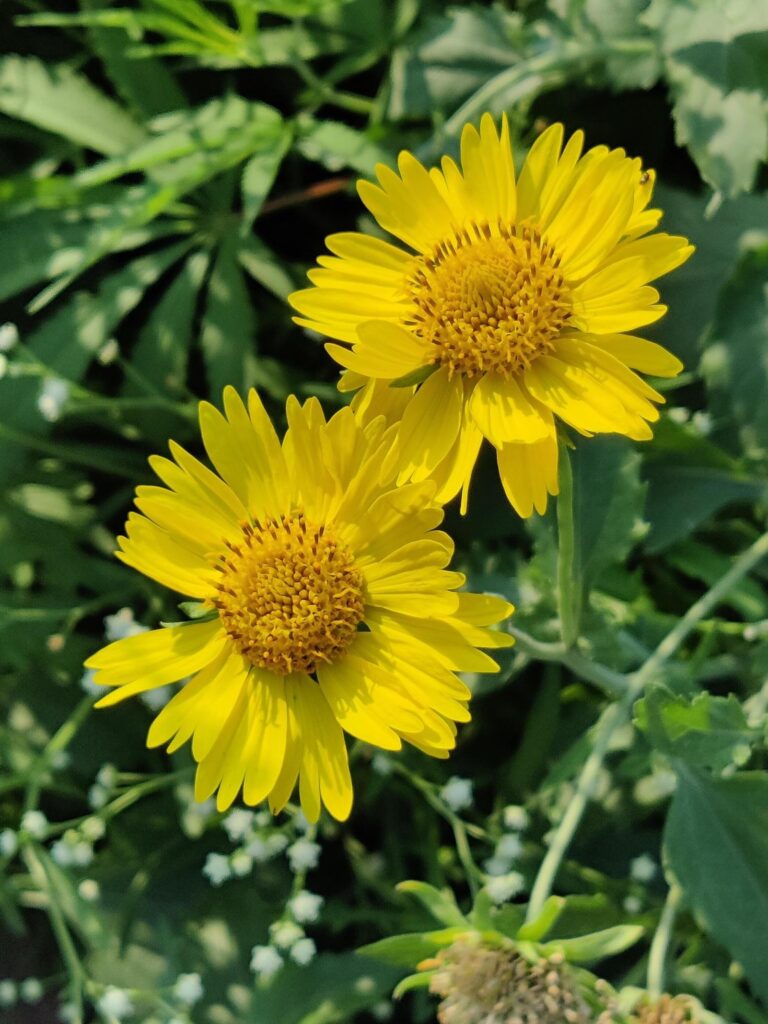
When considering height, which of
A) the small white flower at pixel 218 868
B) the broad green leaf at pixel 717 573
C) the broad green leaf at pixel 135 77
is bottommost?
the small white flower at pixel 218 868

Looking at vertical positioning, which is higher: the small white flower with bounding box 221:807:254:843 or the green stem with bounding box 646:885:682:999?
the green stem with bounding box 646:885:682:999

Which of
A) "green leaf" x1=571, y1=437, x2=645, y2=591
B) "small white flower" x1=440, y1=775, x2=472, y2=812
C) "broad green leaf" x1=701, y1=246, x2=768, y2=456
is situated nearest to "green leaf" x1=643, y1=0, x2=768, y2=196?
"broad green leaf" x1=701, y1=246, x2=768, y2=456

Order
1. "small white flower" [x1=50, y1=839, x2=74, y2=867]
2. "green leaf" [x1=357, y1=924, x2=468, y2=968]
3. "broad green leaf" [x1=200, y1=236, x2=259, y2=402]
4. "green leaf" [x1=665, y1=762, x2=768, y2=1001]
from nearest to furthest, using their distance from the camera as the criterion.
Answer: "green leaf" [x1=357, y1=924, x2=468, y2=968] → "green leaf" [x1=665, y1=762, x2=768, y2=1001] → "small white flower" [x1=50, y1=839, x2=74, y2=867] → "broad green leaf" [x1=200, y1=236, x2=259, y2=402]

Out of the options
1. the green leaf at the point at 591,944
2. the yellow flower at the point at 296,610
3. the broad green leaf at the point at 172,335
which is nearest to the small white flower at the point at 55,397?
the broad green leaf at the point at 172,335

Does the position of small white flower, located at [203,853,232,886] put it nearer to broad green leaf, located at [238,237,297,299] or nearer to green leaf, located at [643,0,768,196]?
broad green leaf, located at [238,237,297,299]

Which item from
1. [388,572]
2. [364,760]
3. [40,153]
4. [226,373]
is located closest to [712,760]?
[388,572]

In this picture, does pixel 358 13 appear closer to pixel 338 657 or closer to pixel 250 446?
pixel 250 446

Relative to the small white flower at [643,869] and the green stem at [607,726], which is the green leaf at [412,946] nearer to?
the green stem at [607,726]
